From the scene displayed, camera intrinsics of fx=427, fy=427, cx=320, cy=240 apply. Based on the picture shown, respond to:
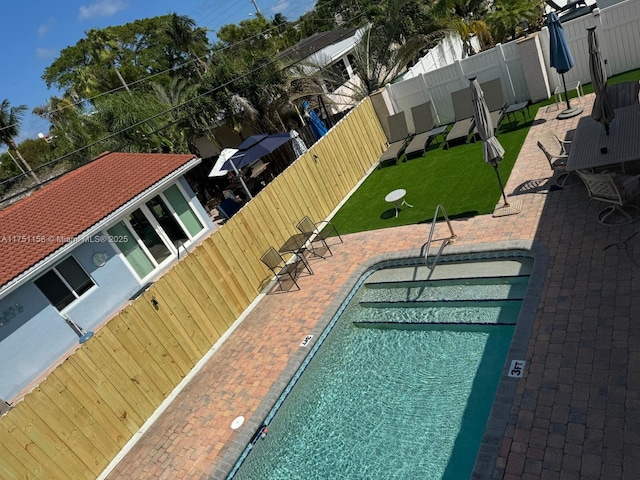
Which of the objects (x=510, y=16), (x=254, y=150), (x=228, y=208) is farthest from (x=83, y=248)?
(x=510, y=16)

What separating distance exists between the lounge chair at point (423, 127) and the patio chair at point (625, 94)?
678 cm

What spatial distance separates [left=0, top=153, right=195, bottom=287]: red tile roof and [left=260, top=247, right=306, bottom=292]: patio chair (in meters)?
6.56

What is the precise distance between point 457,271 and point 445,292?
57 centimetres

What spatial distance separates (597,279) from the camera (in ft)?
23.0

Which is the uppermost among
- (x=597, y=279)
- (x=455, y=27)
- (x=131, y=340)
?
(x=455, y=27)

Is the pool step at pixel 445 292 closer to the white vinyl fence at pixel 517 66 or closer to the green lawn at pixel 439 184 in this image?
the green lawn at pixel 439 184

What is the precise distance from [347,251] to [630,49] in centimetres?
1202

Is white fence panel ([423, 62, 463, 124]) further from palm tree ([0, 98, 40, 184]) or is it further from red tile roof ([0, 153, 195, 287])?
palm tree ([0, 98, 40, 184])

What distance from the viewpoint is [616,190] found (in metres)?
7.30

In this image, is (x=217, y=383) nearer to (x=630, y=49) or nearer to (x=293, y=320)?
(x=293, y=320)

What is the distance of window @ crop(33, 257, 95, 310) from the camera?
45.0 ft

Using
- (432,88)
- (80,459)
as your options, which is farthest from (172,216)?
(432,88)

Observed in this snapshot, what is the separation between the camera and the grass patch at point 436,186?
11516 mm

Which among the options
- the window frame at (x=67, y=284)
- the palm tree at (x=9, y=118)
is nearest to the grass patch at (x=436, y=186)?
the window frame at (x=67, y=284)
